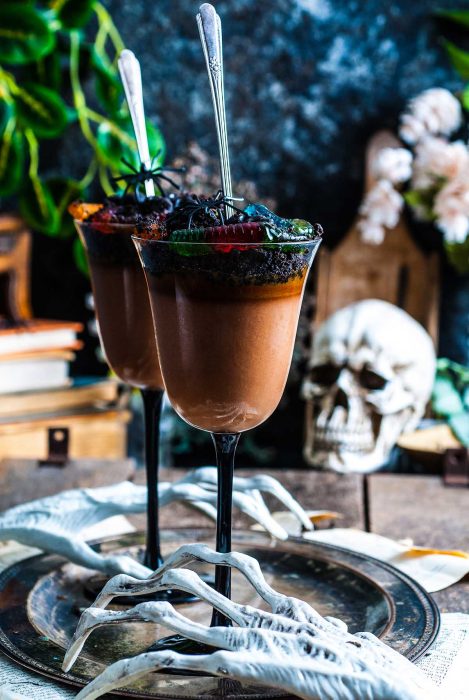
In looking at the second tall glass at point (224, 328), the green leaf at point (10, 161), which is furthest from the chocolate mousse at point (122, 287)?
the green leaf at point (10, 161)

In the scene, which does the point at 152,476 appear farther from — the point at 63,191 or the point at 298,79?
the point at 298,79

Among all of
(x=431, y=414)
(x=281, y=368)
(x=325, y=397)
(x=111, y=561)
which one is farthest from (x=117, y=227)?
(x=431, y=414)

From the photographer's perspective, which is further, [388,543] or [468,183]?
[468,183]

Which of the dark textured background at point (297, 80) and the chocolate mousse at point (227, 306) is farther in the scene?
the dark textured background at point (297, 80)

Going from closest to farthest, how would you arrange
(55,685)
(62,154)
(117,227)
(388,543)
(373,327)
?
(55,685)
(117,227)
(388,543)
(373,327)
(62,154)

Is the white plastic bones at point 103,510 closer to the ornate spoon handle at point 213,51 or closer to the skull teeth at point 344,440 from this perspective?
the ornate spoon handle at point 213,51

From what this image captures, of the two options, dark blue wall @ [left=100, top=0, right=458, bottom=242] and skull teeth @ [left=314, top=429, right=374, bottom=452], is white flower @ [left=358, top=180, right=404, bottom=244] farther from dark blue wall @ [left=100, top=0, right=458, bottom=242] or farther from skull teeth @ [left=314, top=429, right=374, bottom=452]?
skull teeth @ [left=314, top=429, right=374, bottom=452]

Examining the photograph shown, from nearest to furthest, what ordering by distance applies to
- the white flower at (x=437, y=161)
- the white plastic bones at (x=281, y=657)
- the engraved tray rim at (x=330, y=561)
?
1. the white plastic bones at (x=281, y=657)
2. the engraved tray rim at (x=330, y=561)
3. the white flower at (x=437, y=161)

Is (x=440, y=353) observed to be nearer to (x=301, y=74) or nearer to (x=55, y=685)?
(x=301, y=74)

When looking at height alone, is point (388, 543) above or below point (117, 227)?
below
